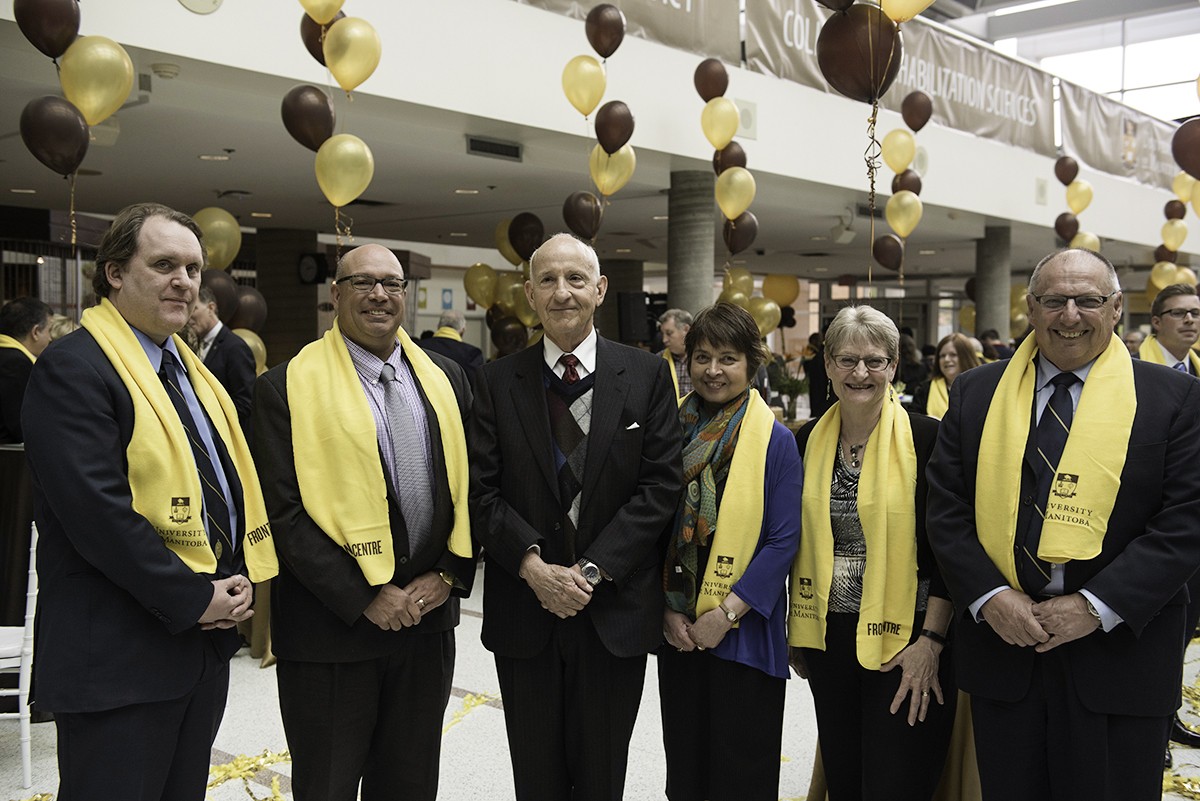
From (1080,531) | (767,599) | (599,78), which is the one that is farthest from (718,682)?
→ (599,78)

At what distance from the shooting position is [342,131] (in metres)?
7.25

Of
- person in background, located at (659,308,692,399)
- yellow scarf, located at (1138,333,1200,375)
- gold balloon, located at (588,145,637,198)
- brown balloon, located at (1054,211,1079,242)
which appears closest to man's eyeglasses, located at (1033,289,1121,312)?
yellow scarf, located at (1138,333,1200,375)

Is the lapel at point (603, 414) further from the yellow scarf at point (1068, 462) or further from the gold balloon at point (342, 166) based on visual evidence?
the gold balloon at point (342, 166)

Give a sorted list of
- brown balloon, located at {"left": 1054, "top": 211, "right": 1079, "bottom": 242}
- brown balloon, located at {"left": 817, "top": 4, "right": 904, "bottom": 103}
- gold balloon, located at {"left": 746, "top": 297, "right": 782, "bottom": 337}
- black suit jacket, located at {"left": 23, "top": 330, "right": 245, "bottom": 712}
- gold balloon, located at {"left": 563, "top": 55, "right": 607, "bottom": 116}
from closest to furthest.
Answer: black suit jacket, located at {"left": 23, "top": 330, "right": 245, "bottom": 712}
brown balloon, located at {"left": 817, "top": 4, "right": 904, "bottom": 103}
gold balloon, located at {"left": 563, "top": 55, "right": 607, "bottom": 116}
gold balloon, located at {"left": 746, "top": 297, "right": 782, "bottom": 337}
brown balloon, located at {"left": 1054, "top": 211, "right": 1079, "bottom": 242}

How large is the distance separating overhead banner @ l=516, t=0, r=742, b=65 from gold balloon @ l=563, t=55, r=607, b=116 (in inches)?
38.8

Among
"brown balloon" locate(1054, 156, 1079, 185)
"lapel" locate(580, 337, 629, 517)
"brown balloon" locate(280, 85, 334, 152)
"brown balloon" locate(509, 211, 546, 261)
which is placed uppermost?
"brown balloon" locate(1054, 156, 1079, 185)

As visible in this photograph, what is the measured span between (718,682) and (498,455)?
76 cm

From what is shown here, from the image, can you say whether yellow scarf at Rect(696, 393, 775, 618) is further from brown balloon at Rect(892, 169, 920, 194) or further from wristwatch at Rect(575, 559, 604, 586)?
brown balloon at Rect(892, 169, 920, 194)

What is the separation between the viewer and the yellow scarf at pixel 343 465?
2.25 meters

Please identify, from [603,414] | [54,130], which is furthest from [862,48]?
[54,130]

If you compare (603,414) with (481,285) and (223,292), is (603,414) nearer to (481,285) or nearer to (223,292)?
(223,292)

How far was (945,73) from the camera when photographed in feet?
37.4

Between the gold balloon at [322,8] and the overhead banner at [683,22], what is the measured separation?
99.3 inches

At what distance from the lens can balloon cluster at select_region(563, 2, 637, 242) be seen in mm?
6629
